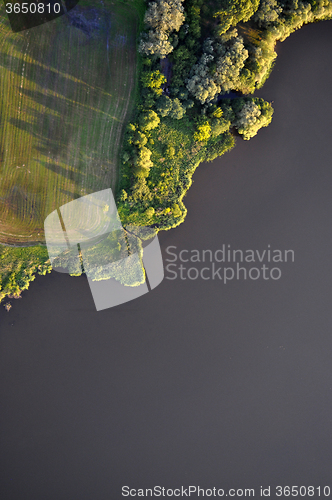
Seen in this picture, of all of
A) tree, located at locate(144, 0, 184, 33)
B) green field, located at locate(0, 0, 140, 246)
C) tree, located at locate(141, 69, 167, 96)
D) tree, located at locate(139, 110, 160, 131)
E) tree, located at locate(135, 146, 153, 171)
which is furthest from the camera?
green field, located at locate(0, 0, 140, 246)

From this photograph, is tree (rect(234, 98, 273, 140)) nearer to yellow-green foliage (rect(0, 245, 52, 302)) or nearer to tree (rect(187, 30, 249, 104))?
tree (rect(187, 30, 249, 104))

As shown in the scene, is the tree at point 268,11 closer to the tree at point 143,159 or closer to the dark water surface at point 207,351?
the dark water surface at point 207,351

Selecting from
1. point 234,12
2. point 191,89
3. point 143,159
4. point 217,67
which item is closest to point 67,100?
point 143,159

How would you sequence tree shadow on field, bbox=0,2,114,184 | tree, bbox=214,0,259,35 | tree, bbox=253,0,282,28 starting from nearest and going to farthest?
tree, bbox=214,0,259,35
tree, bbox=253,0,282,28
tree shadow on field, bbox=0,2,114,184

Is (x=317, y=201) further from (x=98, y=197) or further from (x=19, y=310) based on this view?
(x=19, y=310)

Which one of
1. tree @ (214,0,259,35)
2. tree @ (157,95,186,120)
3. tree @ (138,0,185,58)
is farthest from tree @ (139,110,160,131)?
tree @ (214,0,259,35)
